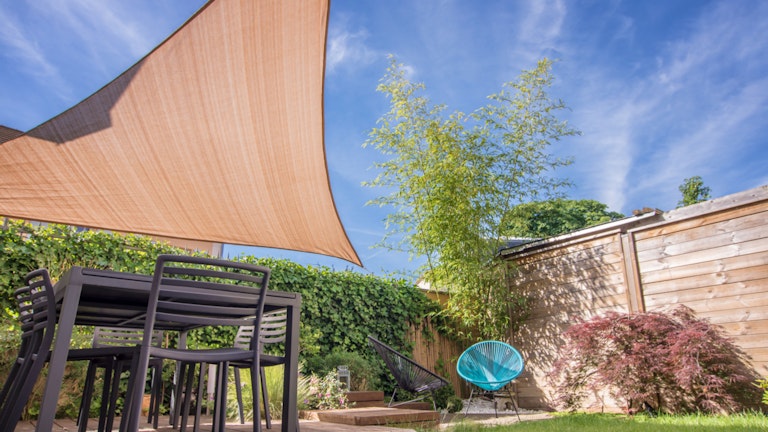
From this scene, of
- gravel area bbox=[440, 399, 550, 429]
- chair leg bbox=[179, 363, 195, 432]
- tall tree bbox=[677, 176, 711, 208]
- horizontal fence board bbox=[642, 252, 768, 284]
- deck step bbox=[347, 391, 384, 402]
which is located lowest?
gravel area bbox=[440, 399, 550, 429]

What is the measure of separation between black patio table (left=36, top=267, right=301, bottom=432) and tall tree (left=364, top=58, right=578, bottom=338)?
13.6ft

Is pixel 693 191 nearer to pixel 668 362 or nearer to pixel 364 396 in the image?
pixel 668 362

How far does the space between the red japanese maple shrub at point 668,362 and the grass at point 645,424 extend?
0.25m

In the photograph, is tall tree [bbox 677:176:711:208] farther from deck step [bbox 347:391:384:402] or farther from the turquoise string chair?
deck step [bbox 347:391:384:402]

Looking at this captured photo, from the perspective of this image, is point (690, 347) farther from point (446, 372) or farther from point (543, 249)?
point (446, 372)

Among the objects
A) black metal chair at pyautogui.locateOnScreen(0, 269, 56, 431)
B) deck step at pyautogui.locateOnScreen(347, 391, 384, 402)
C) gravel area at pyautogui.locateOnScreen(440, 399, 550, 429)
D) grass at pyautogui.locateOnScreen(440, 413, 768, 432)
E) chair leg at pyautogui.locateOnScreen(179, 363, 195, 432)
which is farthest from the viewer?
gravel area at pyautogui.locateOnScreen(440, 399, 550, 429)

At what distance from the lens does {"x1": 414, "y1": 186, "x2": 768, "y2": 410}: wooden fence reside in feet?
15.2

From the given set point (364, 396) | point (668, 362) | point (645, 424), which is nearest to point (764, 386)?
point (668, 362)

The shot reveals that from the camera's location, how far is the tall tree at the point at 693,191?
18.9 m

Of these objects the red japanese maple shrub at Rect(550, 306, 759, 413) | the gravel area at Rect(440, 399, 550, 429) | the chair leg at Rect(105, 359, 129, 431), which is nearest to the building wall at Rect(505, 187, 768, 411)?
the red japanese maple shrub at Rect(550, 306, 759, 413)

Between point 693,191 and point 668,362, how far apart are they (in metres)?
17.4

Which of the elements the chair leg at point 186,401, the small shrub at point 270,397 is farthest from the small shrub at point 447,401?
the chair leg at point 186,401

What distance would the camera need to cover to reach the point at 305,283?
6102mm

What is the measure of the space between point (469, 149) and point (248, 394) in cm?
408
